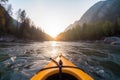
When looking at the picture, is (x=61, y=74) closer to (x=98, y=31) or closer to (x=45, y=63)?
(x=45, y=63)

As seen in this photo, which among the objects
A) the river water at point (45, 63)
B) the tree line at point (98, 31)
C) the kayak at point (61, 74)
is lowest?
the river water at point (45, 63)

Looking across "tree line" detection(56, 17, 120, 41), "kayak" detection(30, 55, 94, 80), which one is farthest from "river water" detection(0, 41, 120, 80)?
"tree line" detection(56, 17, 120, 41)

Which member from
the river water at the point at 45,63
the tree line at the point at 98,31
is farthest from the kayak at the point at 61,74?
the tree line at the point at 98,31

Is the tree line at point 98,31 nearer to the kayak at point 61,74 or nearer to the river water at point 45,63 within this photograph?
the river water at point 45,63

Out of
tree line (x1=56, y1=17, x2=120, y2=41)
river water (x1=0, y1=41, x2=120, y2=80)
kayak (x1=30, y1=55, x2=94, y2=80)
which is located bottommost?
river water (x1=0, y1=41, x2=120, y2=80)

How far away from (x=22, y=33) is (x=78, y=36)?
108 feet

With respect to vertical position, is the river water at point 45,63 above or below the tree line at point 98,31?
below

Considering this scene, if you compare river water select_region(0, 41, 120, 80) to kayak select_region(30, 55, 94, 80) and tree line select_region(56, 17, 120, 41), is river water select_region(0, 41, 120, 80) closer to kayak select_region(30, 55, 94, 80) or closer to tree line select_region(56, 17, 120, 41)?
kayak select_region(30, 55, 94, 80)

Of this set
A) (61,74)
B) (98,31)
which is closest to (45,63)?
(61,74)


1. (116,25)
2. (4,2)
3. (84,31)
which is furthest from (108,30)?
(4,2)

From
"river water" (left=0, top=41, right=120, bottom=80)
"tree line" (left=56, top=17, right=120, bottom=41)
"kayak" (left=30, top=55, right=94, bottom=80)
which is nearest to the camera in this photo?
"kayak" (left=30, top=55, right=94, bottom=80)

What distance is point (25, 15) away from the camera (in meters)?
68.1

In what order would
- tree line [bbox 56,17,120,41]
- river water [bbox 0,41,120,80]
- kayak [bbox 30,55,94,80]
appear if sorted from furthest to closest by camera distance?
tree line [bbox 56,17,120,41], river water [bbox 0,41,120,80], kayak [bbox 30,55,94,80]

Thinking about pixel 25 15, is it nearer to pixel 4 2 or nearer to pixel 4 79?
pixel 4 2
